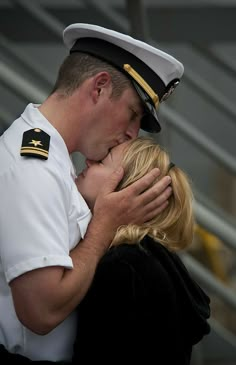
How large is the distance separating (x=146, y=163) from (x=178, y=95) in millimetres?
4295

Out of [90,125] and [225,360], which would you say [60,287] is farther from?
[225,360]

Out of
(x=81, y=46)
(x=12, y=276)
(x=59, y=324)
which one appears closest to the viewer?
(x=12, y=276)

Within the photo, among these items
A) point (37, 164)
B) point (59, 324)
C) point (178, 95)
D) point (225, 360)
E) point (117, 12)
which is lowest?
point (225, 360)

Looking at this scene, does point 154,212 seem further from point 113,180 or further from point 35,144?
point 35,144

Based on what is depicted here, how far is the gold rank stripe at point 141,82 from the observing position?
101 inches

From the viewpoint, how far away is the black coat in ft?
7.91

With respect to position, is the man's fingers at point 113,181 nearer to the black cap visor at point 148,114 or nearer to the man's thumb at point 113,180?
the man's thumb at point 113,180

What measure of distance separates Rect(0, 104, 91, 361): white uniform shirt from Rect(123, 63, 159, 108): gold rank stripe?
26 cm

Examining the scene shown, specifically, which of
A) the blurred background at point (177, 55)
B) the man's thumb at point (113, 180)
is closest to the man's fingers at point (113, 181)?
the man's thumb at point (113, 180)

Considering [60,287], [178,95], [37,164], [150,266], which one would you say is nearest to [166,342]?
[150,266]

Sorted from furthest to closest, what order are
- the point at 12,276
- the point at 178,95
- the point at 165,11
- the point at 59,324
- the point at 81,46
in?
the point at 178,95 < the point at 165,11 < the point at 81,46 < the point at 59,324 < the point at 12,276

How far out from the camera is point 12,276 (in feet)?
7.34

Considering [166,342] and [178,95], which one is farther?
[178,95]

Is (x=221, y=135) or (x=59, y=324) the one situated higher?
(x=59, y=324)
